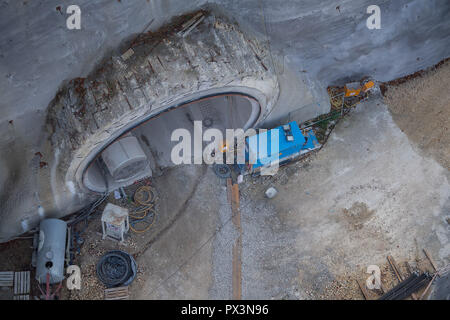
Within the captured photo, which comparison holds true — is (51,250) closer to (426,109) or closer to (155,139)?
(155,139)

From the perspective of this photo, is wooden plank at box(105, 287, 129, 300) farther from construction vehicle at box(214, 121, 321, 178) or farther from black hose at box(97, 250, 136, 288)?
construction vehicle at box(214, 121, 321, 178)

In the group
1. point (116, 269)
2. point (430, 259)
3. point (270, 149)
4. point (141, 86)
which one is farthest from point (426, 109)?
point (116, 269)

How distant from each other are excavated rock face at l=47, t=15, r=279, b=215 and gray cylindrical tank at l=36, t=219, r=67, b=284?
952 millimetres

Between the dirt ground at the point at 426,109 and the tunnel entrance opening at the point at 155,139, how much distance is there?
7181 mm

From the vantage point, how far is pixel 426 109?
19984 millimetres

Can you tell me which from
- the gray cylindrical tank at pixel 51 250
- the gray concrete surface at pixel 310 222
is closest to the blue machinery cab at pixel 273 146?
the gray concrete surface at pixel 310 222

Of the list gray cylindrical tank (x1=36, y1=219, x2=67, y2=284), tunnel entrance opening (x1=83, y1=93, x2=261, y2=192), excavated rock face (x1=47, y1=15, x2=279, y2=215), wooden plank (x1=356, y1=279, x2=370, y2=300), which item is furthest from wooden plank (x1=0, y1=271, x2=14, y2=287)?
wooden plank (x1=356, y1=279, x2=370, y2=300)

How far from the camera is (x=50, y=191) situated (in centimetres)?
1592

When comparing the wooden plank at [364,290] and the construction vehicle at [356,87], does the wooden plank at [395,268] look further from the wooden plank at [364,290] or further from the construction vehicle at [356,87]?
the construction vehicle at [356,87]

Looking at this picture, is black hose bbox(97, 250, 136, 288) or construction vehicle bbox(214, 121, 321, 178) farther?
construction vehicle bbox(214, 121, 321, 178)

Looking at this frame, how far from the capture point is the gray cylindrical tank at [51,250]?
50.3ft

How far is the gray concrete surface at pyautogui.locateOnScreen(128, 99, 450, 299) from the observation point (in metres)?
16.5

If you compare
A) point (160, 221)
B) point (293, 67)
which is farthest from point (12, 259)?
point (293, 67)

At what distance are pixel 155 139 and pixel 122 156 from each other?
2.94 m
